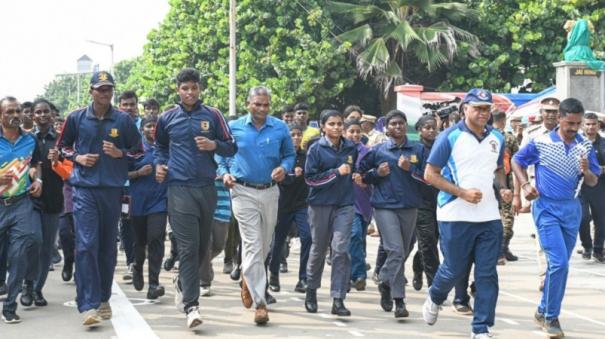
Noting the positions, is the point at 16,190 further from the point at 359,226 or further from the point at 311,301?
the point at 359,226

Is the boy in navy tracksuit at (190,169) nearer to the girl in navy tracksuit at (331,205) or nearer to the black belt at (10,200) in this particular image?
the girl in navy tracksuit at (331,205)

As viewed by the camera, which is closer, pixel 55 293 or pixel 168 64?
pixel 55 293

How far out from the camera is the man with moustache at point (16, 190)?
9.05 metres

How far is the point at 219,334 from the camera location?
8250 millimetres

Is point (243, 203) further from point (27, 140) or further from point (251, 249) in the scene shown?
point (27, 140)

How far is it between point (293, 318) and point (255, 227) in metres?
0.90

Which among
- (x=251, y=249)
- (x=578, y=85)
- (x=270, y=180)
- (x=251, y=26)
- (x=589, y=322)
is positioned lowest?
(x=589, y=322)

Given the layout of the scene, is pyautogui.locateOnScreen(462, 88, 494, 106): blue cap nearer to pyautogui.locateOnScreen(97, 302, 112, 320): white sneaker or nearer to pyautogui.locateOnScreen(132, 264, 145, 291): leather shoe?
pyautogui.locateOnScreen(97, 302, 112, 320): white sneaker

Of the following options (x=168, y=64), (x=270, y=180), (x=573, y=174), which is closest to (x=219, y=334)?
(x=270, y=180)

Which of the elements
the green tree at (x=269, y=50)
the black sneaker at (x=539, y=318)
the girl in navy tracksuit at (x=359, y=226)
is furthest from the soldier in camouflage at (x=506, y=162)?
the green tree at (x=269, y=50)

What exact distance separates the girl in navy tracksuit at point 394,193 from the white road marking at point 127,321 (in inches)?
87.1

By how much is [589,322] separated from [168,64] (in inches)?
1133

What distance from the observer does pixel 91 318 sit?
27.5 ft

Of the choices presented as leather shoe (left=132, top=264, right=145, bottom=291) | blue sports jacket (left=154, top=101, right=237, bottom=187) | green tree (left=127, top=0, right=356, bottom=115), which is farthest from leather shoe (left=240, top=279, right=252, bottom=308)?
green tree (left=127, top=0, right=356, bottom=115)
